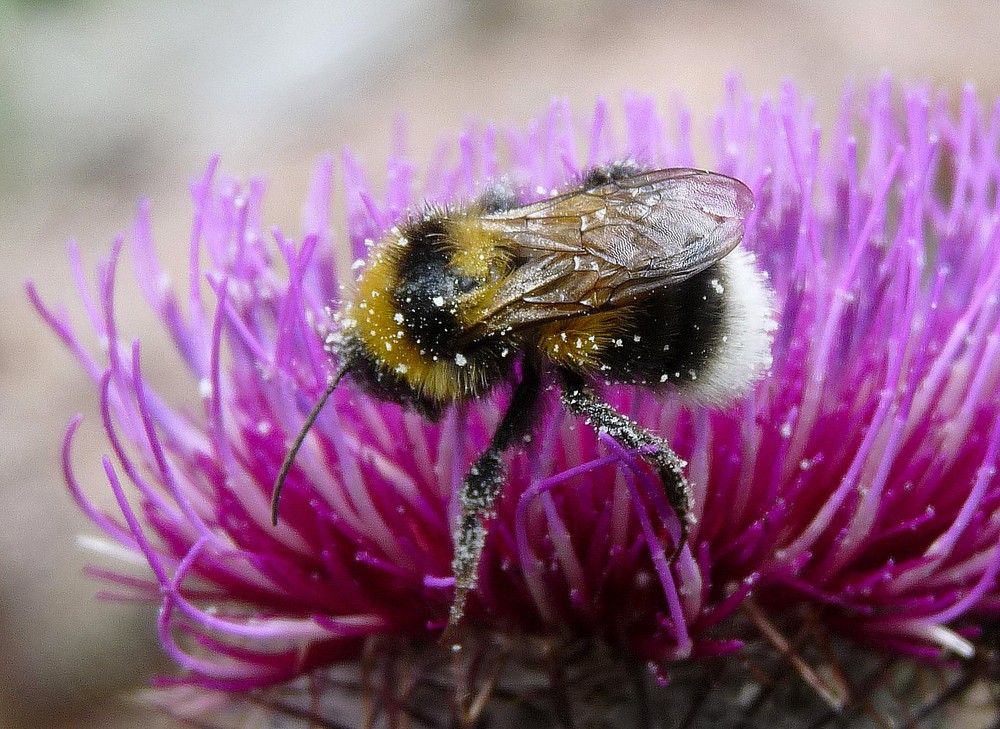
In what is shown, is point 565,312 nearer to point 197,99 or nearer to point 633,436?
point 633,436

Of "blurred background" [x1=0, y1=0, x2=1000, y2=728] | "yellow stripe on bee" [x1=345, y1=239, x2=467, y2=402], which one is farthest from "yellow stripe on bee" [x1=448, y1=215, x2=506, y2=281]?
"blurred background" [x1=0, y1=0, x2=1000, y2=728]

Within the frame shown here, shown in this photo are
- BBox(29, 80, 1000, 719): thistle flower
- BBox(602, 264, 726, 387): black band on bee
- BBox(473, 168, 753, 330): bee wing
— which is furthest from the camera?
BBox(29, 80, 1000, 719): thistle flower

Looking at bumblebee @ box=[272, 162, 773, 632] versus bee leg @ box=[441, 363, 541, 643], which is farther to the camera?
bee leg @ box=[441, 363, 541, 643]

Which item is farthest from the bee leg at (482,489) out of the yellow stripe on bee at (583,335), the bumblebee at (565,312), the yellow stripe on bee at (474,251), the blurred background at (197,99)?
the blurred background at (197,99)

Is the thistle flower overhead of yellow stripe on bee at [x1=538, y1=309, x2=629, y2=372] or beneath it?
beneath

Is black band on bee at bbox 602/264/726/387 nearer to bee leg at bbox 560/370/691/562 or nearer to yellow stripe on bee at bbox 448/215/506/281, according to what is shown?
bee leg at bbox 560/370/691/562

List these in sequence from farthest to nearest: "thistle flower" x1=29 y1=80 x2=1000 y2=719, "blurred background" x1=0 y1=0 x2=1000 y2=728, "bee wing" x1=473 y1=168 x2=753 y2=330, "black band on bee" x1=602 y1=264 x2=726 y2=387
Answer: "blurred background" x1=0 y1=0 x2=1000 y2=728
"thistle flower" x1=29 y1=80 x2=1000 y2=719
"black band on bee" x1=602 y1=264 x2=726 y2=387
"bee wing" x1=473 y1=168 x2=753 y2=330

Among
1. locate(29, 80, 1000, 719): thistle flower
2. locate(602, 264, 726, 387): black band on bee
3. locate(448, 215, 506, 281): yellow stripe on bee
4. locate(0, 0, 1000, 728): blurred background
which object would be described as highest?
locate(448, 215, 506, 281): yellow stripe on bee

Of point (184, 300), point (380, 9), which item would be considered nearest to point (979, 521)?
point (184, 300)

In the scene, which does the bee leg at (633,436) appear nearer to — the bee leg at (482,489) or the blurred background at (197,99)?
the bee leg at (482,489)
